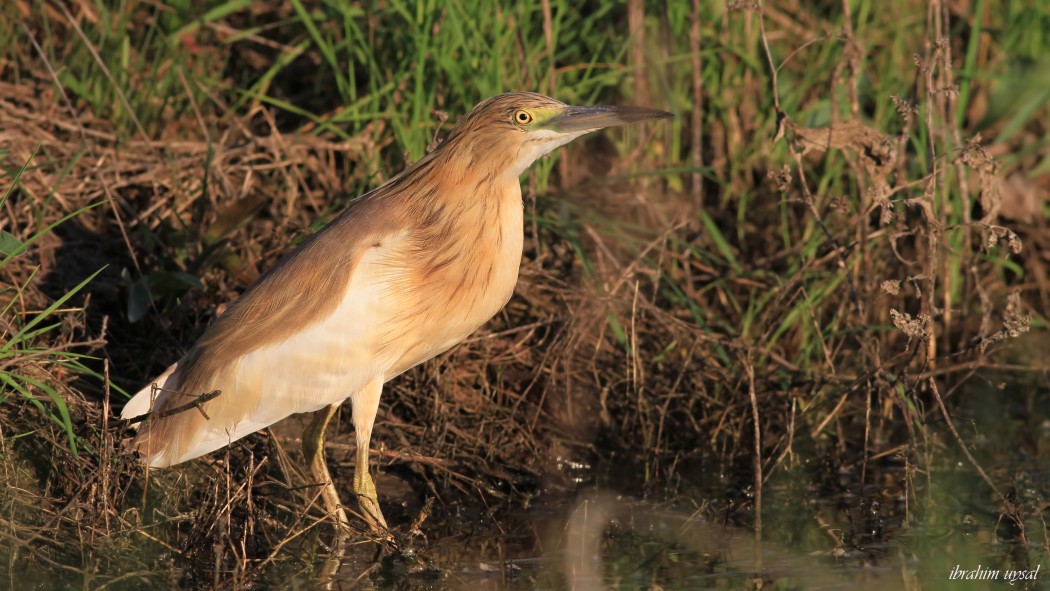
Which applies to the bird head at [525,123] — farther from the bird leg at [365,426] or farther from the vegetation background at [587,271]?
the bird leg at [365,426]

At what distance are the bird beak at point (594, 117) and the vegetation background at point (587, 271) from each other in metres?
0.51

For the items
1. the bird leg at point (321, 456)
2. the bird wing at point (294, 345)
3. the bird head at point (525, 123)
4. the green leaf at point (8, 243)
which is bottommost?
the bird leg at point (321, 456)

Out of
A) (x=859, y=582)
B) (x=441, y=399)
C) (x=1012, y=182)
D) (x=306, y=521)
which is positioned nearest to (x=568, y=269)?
(x=441, y=399)

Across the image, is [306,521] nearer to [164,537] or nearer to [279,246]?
→ [164,537]

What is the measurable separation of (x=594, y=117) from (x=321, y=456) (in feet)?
4.53

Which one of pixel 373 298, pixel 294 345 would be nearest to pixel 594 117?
pixel 373 298

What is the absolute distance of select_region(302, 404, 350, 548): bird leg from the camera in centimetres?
373

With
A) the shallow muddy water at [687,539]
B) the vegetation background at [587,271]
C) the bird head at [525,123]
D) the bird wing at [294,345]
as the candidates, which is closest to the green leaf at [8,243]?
the vegetation background at [587,271]

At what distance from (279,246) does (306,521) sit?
123cm

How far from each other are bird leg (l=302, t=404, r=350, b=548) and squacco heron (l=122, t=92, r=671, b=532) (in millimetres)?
24

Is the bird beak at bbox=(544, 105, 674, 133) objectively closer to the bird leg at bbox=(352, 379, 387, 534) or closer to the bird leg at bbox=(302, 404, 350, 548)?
the bird leg at bbox=(352, 379, 387, 534)

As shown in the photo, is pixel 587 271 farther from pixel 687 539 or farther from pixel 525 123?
pixel 687 539

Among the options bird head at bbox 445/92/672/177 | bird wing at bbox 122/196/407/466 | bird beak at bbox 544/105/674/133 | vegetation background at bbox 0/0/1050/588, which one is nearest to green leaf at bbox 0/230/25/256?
vegetation background at bbox 0/0/1050/588

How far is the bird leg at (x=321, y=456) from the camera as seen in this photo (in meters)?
3.73
